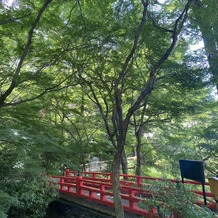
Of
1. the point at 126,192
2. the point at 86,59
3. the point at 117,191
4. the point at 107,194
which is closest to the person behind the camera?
the point at 117,191

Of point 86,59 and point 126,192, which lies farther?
point 126,192

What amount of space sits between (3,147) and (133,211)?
160 inches

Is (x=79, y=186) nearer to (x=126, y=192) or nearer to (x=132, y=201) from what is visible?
(x=126, y=192)

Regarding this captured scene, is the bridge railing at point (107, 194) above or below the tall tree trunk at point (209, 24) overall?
below

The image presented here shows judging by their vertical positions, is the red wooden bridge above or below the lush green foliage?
below

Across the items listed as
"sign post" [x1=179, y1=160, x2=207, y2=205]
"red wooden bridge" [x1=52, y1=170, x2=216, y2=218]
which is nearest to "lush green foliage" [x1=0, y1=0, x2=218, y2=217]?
"red wooden bridge" [x1=52, y1=170, x2=216, y2=218]

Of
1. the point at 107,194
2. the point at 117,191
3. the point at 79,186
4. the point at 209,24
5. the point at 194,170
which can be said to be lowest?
the point at 107,194

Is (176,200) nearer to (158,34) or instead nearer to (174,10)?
(158,34)

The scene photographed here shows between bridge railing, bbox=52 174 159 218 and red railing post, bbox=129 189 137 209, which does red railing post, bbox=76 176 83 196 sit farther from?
red railing post, bbox=129 189 137 209

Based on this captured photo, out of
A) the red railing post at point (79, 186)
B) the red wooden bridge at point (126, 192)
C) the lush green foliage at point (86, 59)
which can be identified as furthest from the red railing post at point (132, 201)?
the red railing post at point (79, 186)

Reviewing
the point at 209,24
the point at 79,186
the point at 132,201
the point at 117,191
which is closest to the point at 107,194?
the point at 132,201

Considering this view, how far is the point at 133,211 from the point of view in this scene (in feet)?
16.2

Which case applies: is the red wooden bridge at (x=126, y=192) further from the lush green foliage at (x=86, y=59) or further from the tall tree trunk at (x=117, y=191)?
the lush green foliage at (x=86, y=59)

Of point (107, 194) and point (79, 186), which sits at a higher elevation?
point (79, 186)
